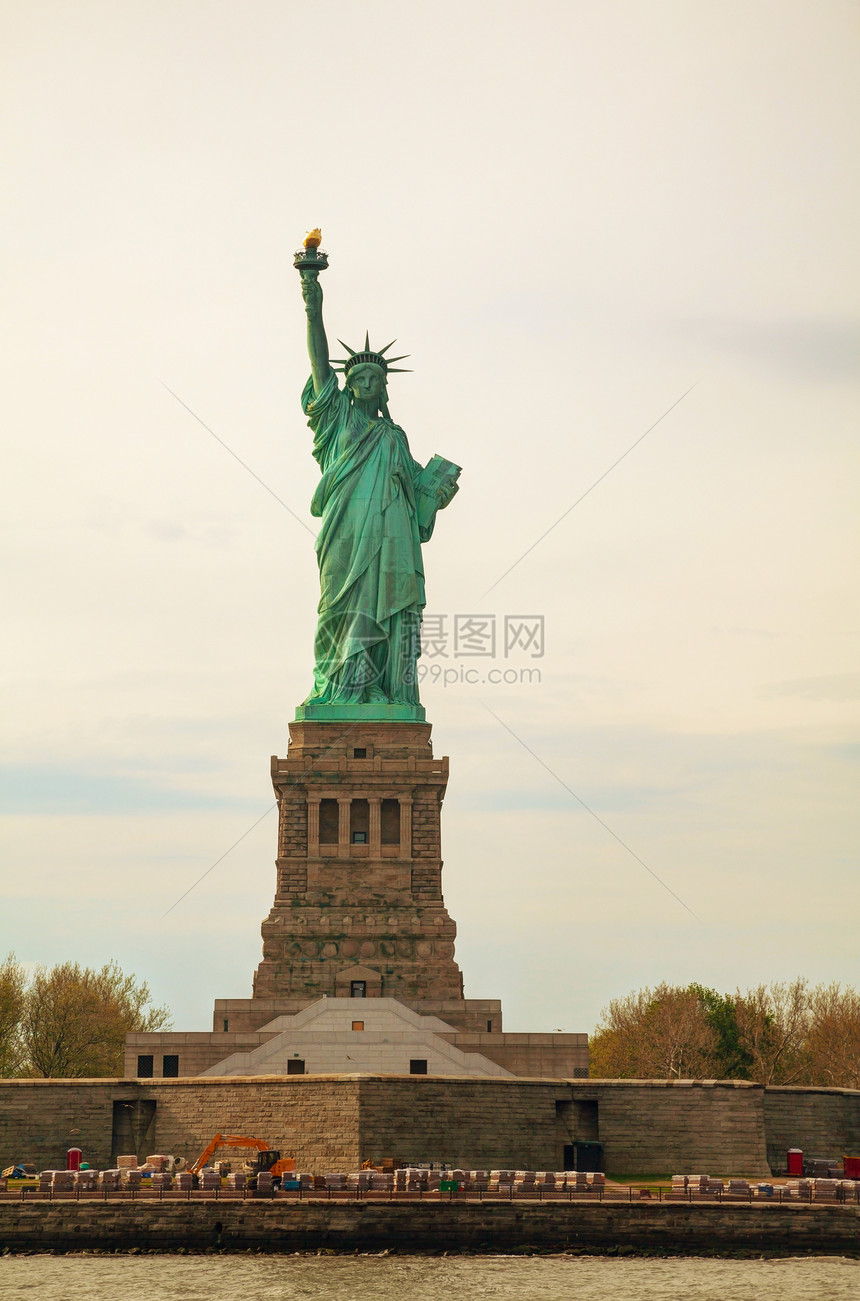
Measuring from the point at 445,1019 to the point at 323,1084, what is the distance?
313 inches

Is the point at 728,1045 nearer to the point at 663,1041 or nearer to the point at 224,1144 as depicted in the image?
the point at 663,1041

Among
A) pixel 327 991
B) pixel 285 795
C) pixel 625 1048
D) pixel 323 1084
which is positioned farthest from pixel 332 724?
pixel 625 1048

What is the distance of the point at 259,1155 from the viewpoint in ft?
133

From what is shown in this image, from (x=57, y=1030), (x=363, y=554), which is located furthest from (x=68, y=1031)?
(x=363, y=554)

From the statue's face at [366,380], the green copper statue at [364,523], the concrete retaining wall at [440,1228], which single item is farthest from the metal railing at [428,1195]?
the statue's face at [366,380]

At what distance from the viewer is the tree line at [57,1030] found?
194 feet

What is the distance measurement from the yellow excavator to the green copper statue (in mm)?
15582

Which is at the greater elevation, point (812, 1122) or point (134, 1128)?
point (812, 1122)

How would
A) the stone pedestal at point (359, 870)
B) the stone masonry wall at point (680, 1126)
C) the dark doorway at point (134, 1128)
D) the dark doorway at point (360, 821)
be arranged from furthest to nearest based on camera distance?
the dark doorway at point (360, 821) → the stone pedestal at point (359, 870) → the dark doorway at point (134, 1128) → the stone masonry wall at point (680, 1126)

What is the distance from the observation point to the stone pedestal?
164 feet

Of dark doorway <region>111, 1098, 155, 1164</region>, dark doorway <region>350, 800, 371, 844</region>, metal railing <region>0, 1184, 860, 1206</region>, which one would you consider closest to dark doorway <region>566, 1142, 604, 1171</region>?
metal railing <region>0, 1184, 860, 1206</region>

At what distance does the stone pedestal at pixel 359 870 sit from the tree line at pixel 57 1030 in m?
11.9

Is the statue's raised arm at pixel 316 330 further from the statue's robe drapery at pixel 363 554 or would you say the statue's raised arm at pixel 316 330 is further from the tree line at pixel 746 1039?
the tree line at pixel 746 1039

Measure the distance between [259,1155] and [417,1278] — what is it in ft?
21.8
